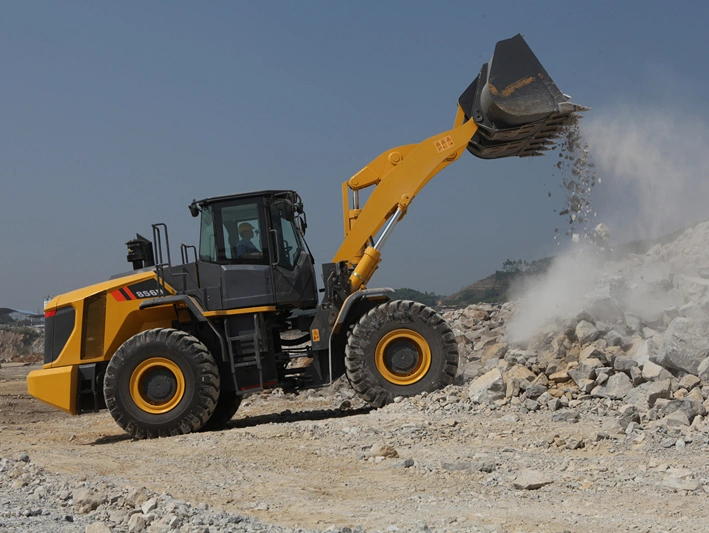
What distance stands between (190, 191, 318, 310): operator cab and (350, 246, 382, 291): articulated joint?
2.01 ft

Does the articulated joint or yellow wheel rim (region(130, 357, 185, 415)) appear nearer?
yellow wheel rim (region(130, 357, 185, 415))

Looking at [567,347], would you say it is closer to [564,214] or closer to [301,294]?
[564,214]

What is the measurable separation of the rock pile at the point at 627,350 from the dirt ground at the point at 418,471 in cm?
51

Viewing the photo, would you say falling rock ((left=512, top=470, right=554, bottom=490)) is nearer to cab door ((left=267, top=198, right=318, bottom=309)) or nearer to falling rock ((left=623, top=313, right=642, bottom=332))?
cab door ((left=267, top=198, right=318, bottom=309))

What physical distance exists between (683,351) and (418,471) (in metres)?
3.61

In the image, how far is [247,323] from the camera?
968 centimetres

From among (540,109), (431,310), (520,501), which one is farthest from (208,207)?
(520,501)

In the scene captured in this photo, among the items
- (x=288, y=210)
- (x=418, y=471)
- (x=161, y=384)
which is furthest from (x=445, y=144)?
(x=418, y=471)

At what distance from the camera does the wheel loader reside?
9.38 meters

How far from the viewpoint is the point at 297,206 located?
10164mm

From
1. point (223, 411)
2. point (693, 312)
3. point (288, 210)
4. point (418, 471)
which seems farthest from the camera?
point (223, 411)

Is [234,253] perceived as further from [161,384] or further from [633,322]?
[633,322]

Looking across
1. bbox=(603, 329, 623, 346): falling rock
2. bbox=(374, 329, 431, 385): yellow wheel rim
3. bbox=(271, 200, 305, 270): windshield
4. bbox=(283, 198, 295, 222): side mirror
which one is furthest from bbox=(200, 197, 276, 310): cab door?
bbox=(603, 329, 623, 346): falling rock

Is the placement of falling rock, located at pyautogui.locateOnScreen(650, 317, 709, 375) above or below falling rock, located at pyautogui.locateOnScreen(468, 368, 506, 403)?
above
